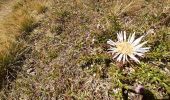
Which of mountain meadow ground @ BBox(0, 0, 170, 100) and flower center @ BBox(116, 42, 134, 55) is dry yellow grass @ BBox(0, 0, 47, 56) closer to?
mountain meadow ground @ BBox(0, 0, 170, 100)

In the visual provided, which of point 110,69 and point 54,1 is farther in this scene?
point 54,1

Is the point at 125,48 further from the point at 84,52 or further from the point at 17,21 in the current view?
the point at 17,21

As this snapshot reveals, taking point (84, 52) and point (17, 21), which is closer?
point (84, 52)

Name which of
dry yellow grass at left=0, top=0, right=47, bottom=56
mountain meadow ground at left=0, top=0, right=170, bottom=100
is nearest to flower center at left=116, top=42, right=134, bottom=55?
mountain meadow ground at left=0, top=0, right=170, bottom=100

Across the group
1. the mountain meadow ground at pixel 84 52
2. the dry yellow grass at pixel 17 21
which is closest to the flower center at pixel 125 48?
the mountain meadow ground at pixel 84 52

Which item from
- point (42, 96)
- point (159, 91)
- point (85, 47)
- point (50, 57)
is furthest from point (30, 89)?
point (159, 91)

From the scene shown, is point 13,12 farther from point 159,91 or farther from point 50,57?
point 159,91

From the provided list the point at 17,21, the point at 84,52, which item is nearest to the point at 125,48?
the point at 84,52
